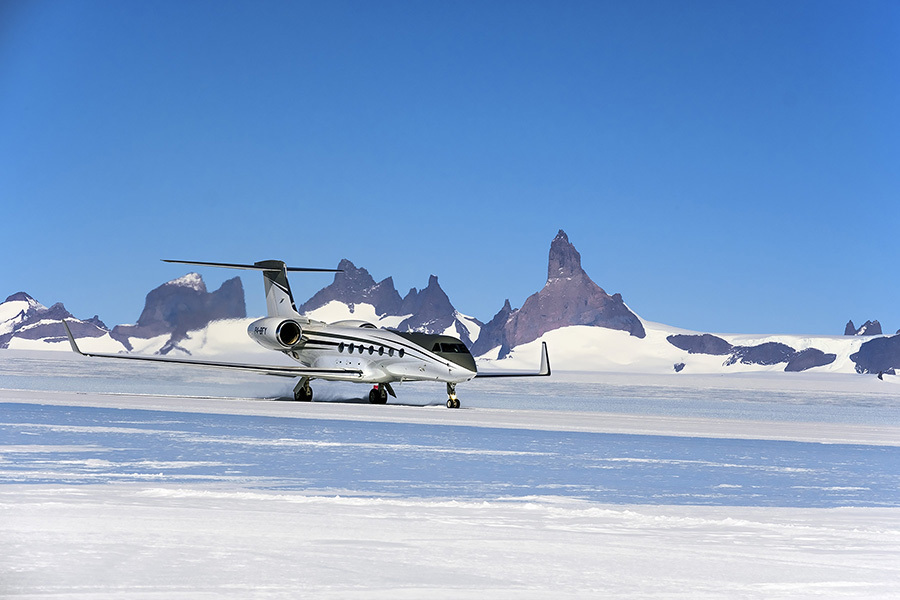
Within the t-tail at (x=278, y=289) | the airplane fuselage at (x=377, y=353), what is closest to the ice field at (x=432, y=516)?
the airplane fuselage at (x=377, y=353)

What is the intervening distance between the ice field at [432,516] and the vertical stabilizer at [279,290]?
78.6 feet

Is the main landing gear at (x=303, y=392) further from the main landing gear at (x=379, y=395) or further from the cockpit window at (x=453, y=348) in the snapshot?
the cockpit window at (x=453, y=348)

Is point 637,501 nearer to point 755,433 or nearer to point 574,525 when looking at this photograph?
point 574,525

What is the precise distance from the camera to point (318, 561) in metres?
8.44

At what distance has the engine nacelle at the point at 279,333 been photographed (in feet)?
138

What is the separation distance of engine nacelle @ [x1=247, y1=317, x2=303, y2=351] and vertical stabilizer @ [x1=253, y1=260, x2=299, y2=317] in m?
3.32

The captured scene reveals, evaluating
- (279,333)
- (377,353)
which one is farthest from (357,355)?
(279,333)

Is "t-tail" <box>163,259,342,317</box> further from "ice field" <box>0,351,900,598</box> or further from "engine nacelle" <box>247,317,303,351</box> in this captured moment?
"ice field" <box>0,351,900,598</box>

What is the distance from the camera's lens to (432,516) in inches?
431

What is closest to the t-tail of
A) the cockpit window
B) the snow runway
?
the cockpit window

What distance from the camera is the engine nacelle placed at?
4197 cm

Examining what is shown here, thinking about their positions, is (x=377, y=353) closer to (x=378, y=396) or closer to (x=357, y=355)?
(x=357, y=355)

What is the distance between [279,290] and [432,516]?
119 ft

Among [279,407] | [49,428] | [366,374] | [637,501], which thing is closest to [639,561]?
[637,501]
